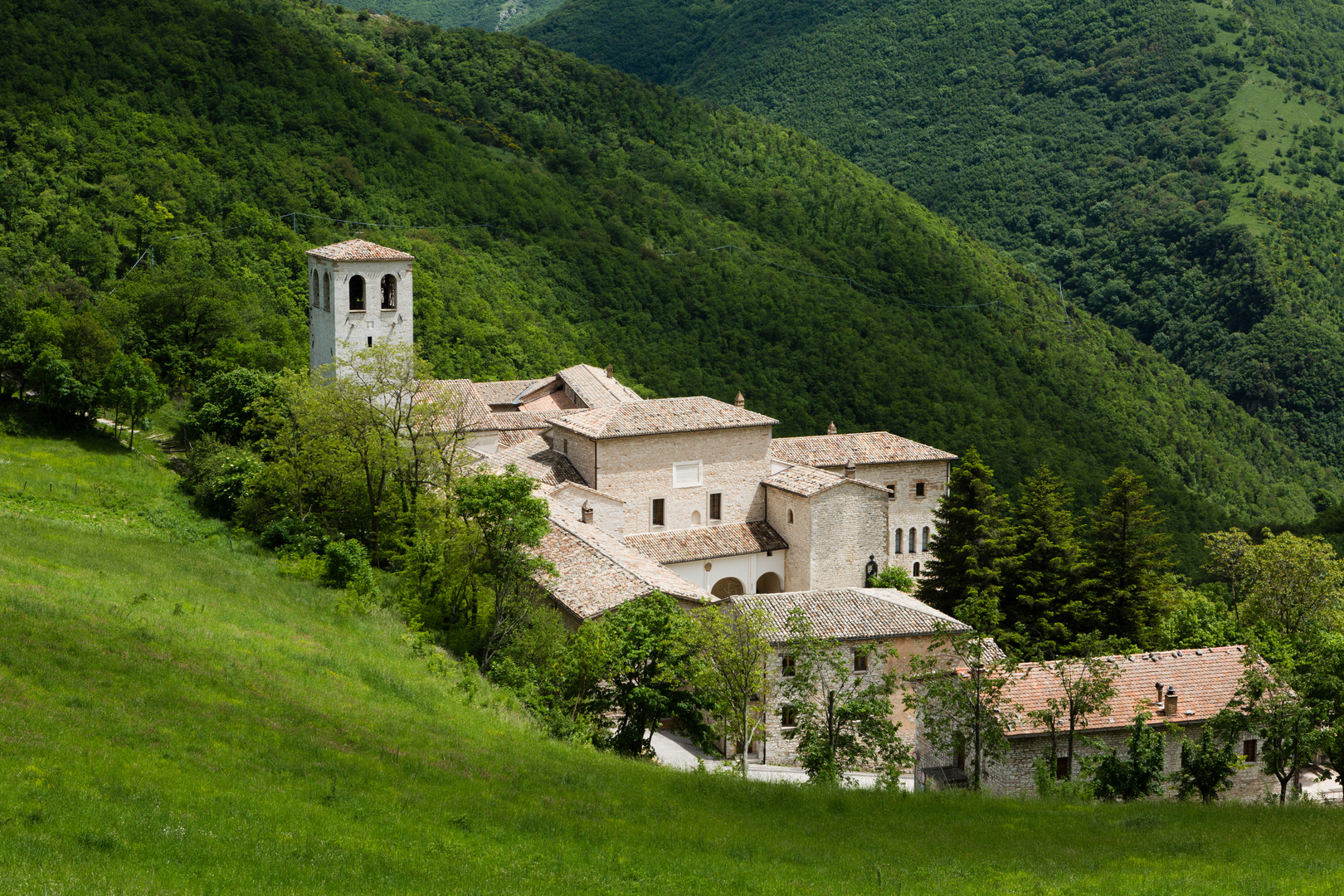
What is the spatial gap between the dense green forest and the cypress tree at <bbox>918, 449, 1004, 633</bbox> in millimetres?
75750

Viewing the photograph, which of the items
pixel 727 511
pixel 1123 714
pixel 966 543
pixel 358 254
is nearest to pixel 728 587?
pixel 727 511

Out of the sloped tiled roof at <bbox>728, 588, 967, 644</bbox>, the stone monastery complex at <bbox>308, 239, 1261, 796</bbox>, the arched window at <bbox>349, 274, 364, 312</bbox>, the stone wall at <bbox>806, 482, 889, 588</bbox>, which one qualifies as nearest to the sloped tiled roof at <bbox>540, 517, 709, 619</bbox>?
the stone monastery complex at <bbox>308, 239, 1261, 796</bbox>

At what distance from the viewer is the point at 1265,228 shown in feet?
384

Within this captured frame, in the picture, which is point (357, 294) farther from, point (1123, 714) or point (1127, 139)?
point (1127, 139)

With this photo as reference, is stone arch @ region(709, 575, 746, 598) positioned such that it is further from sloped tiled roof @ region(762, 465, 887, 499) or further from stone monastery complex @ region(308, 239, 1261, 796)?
sloped tiled roof @ region(762, 465, 887, 499)

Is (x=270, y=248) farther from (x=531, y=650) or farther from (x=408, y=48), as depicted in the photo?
(x=408, y=48)

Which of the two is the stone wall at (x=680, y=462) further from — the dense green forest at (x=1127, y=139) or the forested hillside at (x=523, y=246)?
the dense green forest at (x=1127, y=139)

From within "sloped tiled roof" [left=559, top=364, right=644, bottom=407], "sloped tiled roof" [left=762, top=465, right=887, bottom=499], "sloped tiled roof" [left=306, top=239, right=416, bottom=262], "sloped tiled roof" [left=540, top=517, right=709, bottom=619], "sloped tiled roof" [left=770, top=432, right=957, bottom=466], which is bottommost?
"sloped tiled roof" [left=540, top=517, right=709, bottom=619]

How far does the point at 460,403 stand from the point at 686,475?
7090mm

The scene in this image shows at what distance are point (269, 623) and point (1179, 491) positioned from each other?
58952mm

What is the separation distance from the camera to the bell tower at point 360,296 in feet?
129

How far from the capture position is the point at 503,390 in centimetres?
4566

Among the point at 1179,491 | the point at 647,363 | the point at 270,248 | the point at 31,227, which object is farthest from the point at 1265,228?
the point at 31,227

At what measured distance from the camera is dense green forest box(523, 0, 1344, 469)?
363 feet
